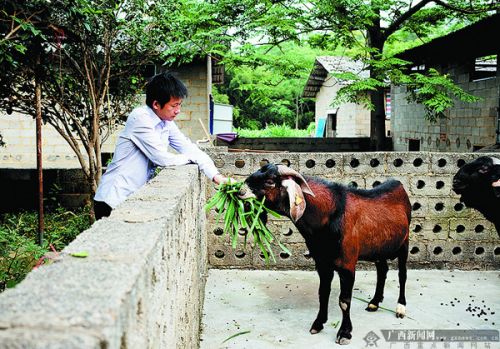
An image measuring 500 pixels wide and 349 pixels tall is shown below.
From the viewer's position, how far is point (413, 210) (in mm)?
6289

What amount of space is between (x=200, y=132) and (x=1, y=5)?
28.6ft

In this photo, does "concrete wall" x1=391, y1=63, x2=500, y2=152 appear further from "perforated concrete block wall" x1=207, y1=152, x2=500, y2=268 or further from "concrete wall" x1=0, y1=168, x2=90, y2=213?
"concrete wall" x1=0, y1=168, x2=90, y2=213

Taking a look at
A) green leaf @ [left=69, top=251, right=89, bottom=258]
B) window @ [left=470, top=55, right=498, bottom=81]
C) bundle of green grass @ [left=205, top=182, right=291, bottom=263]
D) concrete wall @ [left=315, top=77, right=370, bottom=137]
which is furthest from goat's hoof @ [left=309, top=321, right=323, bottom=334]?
concrete wall @ [left=315, top=77, right=370, bottom=137]

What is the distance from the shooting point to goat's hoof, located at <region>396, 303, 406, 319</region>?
4832 millimetres

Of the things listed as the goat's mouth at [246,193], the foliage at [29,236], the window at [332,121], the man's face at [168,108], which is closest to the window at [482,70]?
the foliage at [29,236]

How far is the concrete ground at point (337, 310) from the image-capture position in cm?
437

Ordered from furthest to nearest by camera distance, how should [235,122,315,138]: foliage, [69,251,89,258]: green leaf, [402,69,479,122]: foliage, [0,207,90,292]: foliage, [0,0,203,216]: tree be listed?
[235,122,315,138]: foliage, [402,69,479,122]: foliage, [0,0,203,216]: tree, [0,207,90,292]: foliage, [69,251,89,258]: green leaf

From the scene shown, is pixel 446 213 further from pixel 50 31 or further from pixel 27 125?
pixel 27 125

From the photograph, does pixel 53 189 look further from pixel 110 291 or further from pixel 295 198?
pixel 110 291

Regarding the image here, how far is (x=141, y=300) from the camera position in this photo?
156 centimetres

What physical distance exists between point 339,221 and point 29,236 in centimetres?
573

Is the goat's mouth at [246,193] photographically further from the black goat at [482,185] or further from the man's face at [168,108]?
the black goat at [482,185]

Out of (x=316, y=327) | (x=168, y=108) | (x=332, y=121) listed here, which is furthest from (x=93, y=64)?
(x=332, y=121)

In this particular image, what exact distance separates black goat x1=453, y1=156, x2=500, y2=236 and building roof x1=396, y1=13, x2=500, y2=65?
21.5ft
